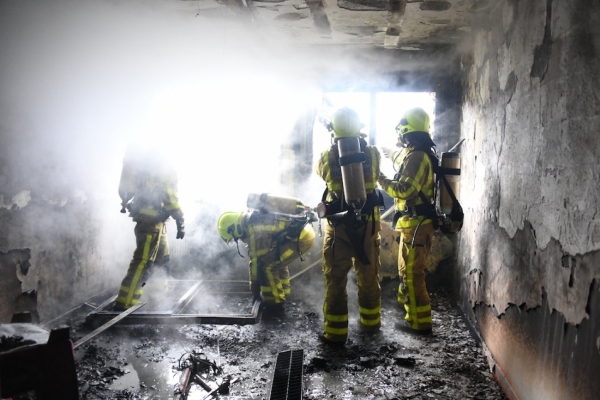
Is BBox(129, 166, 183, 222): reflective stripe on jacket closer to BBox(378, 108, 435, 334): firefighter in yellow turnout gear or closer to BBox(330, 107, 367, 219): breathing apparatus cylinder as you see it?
BBox(330, 107, 367, 219): breathing apparatus cylinder

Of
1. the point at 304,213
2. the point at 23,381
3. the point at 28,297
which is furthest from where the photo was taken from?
the point at 304,213

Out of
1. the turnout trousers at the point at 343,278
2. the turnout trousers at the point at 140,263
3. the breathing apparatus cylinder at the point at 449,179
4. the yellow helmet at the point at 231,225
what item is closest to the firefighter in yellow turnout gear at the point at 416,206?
the breathing apparatus cylinder at the point at 449,179

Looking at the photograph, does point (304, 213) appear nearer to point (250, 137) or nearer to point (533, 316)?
point (250, 137)

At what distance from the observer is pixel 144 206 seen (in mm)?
4703

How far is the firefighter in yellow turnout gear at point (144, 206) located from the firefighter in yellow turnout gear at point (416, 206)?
2.66 metres

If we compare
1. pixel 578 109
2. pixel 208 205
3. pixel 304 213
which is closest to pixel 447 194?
pixel 304 213

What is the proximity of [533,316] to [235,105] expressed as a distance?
512cm

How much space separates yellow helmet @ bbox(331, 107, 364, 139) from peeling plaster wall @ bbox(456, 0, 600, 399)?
1.29 meters

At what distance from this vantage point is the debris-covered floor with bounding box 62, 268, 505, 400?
121 inches

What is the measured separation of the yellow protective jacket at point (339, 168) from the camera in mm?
3959

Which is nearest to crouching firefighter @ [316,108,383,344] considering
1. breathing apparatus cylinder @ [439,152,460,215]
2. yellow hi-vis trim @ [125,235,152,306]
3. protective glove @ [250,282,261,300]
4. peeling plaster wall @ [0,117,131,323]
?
breathing apparatus cylinder @ [439,152,460,215]

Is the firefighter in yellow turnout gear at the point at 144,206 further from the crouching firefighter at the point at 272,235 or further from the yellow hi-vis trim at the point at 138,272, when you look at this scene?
the crouching firefighter at the point at 272,235

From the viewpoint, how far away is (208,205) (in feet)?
20.5

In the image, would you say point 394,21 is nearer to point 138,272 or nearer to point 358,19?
point 358,19
